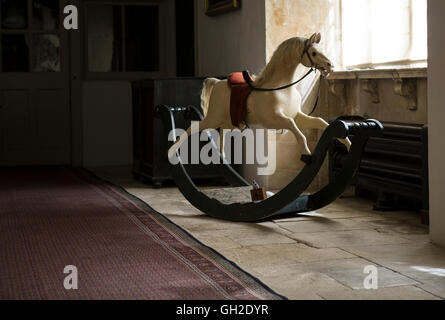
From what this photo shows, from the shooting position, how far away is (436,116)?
334 centimetres

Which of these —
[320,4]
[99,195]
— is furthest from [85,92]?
Answer: [320,4]

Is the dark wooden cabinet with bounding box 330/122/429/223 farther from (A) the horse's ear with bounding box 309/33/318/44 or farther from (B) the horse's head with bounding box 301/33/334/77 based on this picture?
(A) the horse's ear with bounding box 309/33/318/44

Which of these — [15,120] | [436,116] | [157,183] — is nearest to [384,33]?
[436,116]

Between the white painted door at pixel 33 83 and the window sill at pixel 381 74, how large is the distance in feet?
12.4

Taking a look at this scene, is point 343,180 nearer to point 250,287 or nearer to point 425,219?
point 425,219

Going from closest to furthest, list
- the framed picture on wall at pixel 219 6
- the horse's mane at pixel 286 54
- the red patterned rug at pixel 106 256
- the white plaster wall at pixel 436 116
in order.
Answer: the red patterned rug at pixel 106 256 < the white plaster wall at pixel 436 116 < the horse's mane at pixel 286 54 < the framed picture on wall at pixel 219 6

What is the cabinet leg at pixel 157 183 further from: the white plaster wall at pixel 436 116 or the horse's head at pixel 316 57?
the white plaster wall at pixel 436 116

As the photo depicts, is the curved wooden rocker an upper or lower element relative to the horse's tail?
lower

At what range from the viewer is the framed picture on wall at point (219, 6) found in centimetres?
595

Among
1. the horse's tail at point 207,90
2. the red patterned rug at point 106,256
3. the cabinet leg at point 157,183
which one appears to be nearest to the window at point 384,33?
the horse's tail at point 207,90

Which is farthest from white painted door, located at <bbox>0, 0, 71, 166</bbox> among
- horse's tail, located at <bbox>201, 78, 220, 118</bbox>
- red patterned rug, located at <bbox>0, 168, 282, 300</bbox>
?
horse's tail, located at <bbox>201, 78, 220, 118</bbox>

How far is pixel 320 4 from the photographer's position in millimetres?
5430

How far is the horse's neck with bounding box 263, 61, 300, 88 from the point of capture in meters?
3.96

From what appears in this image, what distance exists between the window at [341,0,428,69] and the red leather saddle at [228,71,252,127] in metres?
1.11
